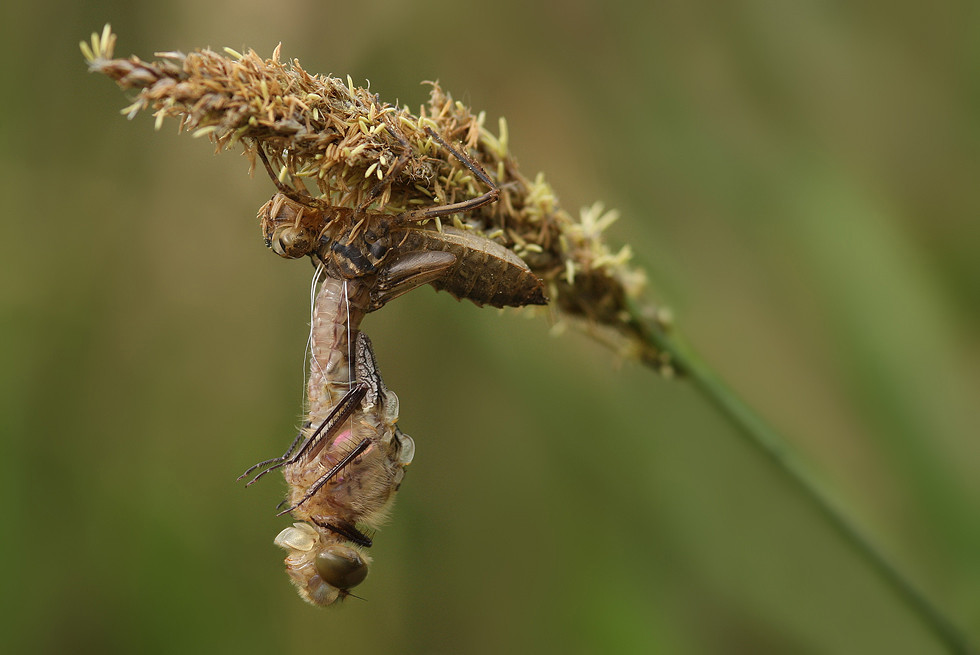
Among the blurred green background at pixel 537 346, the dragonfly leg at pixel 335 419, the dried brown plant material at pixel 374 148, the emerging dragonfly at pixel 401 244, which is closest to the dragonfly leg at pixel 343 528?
the dragonfly leg at pixel 335 419

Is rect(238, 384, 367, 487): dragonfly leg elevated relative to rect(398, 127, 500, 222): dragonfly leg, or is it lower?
lower

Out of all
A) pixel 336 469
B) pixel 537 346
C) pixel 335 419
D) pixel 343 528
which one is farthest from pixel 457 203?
pixel 537 346

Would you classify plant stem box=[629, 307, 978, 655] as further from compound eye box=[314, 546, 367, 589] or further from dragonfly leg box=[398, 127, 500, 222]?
compound eye box=[314, 546, 367, 589]

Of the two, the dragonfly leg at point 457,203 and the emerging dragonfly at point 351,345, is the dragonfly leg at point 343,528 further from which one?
the dragonfly leg at point 457,203

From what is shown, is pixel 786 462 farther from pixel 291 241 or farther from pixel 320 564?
pixel 291 241

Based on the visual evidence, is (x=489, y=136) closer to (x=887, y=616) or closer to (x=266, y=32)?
(x=266, y=32)

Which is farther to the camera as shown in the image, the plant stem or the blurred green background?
the blurred green background

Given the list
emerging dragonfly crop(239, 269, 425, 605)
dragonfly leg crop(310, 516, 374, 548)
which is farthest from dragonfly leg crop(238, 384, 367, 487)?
dragonfly leg crop(310, 516, 374, 548)

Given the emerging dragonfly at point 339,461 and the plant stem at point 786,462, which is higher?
the plant stem at point 786,462

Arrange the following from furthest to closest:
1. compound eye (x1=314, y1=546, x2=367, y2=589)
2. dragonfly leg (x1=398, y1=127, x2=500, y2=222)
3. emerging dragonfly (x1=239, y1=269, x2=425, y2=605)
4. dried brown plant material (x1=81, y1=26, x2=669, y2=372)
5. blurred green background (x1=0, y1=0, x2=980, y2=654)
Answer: blurred green background (x1=0, y1=0, x2=980, y2=654)
compound eye (x1=314, y1=546, x2=367, y2=589)
emerging dragonfly (x1=239, y1=269, x2=425, y2=605)
dragonfly leg (x1=398, y1=127, x2=500, y2=222)
dried brown plant material (x1=81, y1=26, x2=669, y2=372)
